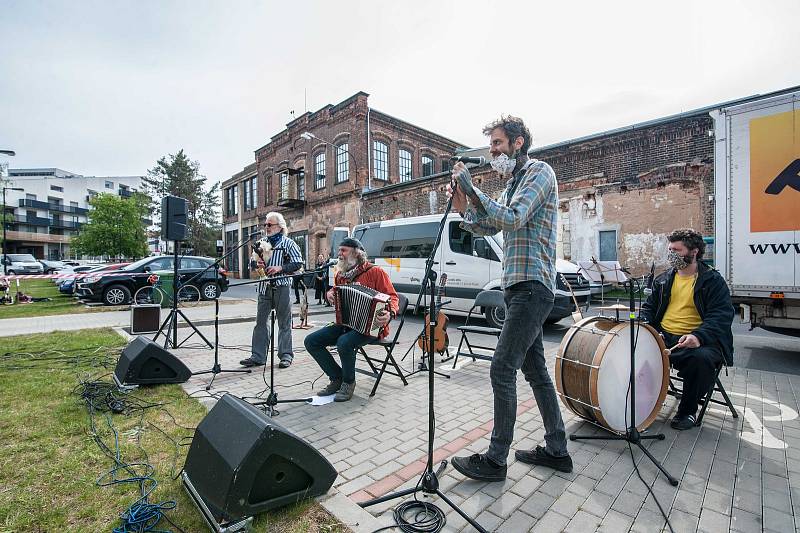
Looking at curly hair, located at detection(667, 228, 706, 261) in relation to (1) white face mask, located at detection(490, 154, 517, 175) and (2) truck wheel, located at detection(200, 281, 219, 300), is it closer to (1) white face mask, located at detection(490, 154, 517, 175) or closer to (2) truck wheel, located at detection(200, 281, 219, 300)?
(1) white face mask, located at detection(490, 154, 517, 175)

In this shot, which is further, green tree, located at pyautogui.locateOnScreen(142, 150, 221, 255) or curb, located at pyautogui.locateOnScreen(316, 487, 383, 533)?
green tree, located at pyautogui.locateOnScreen(142, 150, 221, 255)

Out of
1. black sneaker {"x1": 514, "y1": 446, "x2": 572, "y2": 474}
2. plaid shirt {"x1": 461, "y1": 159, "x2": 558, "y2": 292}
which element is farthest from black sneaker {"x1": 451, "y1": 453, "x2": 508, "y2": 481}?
plaid shirt {"x1": 461, "y1": 159, "x2": 558, "y2": 292}

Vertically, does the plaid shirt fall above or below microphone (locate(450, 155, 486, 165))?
below

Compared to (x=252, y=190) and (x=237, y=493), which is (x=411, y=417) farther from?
(x=252, y=190)

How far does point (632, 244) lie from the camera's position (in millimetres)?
13141

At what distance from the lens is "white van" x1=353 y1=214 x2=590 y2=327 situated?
900 cm

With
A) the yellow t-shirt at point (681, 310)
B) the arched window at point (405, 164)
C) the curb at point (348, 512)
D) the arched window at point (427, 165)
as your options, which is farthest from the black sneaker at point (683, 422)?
the arched window at point (427, 165)

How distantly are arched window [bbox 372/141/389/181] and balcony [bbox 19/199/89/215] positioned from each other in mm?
58512

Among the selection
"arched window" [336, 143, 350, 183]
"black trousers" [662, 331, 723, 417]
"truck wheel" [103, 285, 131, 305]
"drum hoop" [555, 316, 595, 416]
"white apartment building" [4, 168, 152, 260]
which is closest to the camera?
"drum hoop" [555, 316, 595, 416]

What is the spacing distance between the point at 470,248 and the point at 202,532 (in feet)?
27.0

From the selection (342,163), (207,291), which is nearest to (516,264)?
(207,291)

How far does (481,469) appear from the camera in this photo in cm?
268

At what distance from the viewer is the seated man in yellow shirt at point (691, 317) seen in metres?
3.50

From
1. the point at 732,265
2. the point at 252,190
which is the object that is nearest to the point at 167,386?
the point at 732,265
